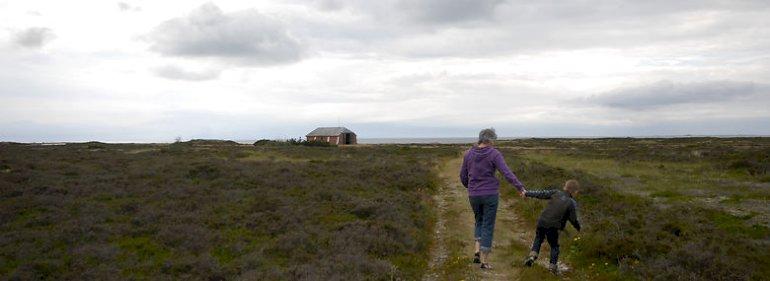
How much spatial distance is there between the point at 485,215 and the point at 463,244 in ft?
12.1

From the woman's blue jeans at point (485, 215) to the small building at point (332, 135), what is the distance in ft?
240

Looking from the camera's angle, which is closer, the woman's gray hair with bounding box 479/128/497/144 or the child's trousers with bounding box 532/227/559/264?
the woman's gray hair with bounding box 479/128/497/144

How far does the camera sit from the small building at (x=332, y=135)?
83438 millimetres

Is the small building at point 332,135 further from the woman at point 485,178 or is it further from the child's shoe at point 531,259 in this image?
the woman at point 485,178

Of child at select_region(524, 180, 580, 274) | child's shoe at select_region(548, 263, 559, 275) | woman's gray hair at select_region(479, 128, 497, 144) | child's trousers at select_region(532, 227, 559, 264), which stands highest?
woman's gray hair at select_region(479, 128, 497, 144)

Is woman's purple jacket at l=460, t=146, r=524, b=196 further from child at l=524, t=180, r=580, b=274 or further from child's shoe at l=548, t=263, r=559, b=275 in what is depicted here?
child's shoe at l=548, t=263, r=559, b=275

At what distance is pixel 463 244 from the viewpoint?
1312 centimetres

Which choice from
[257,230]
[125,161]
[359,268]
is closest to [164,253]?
[257,230]

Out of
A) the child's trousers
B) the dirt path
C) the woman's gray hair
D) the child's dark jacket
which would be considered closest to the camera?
the child's dark jacket

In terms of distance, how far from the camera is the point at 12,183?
21078 mm

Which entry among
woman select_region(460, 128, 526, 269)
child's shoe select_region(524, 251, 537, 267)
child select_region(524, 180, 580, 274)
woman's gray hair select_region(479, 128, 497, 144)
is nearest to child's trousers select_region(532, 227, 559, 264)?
child select_region(524, 180, 580, 274)

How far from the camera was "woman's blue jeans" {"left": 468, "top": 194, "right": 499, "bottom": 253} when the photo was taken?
9609 millimetres

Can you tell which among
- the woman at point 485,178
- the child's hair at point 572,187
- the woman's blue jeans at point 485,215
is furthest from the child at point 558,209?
the woman's blue jeans at point 485,215

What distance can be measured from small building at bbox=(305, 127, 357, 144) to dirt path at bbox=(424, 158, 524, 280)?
62.1m
